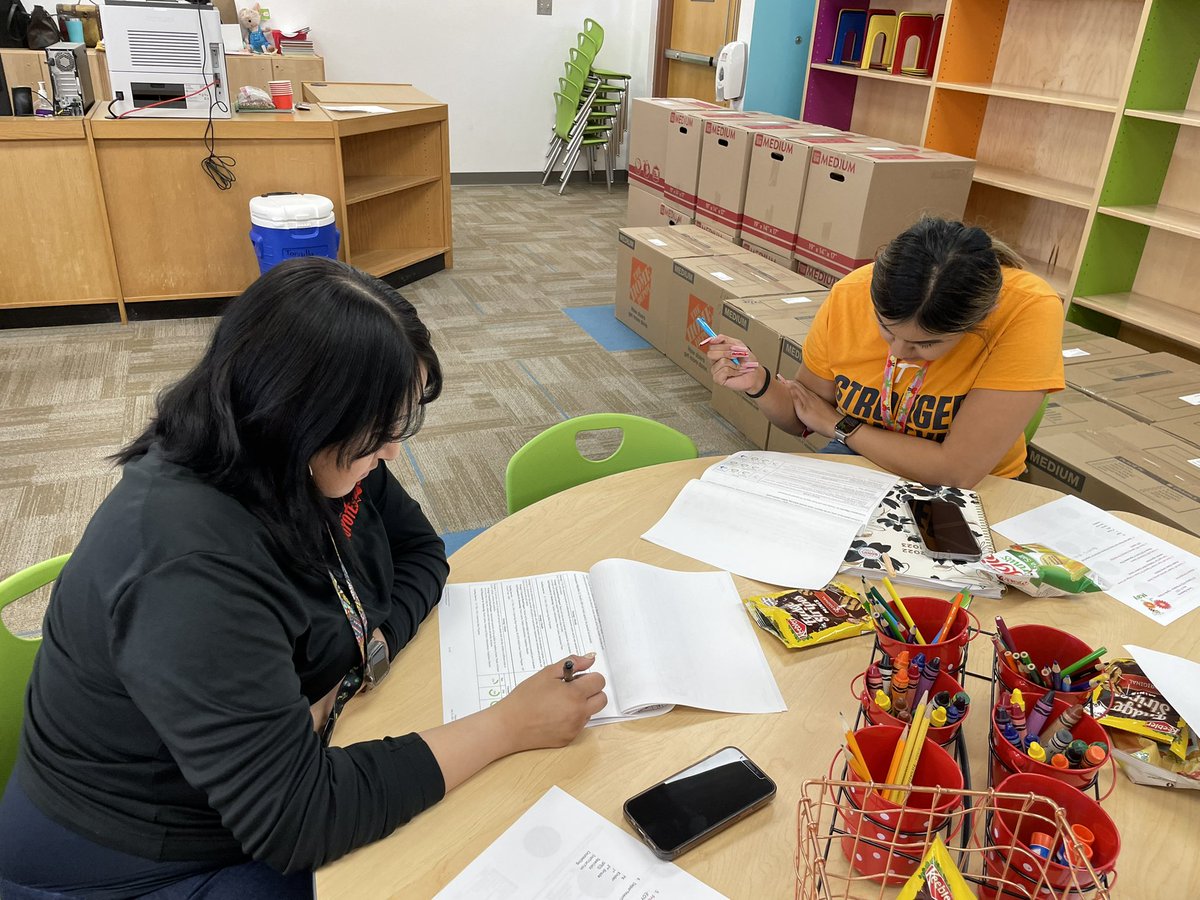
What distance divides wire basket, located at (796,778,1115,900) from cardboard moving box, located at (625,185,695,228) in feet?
12.7

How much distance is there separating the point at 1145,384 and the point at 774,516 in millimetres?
1795

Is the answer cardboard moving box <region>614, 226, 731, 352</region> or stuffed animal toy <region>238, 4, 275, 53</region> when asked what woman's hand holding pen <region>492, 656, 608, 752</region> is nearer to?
cardboard moving box <region>614, 226, 731, 352</region>

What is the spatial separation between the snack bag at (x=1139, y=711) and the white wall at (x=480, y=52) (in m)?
6.48

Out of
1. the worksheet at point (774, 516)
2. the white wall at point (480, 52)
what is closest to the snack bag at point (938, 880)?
the worksheet at point (774, 516)

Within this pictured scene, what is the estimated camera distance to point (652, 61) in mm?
6781

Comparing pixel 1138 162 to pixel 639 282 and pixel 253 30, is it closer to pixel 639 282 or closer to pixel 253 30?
pixel 639 282

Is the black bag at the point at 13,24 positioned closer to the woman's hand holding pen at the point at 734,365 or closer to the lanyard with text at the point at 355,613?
the woman's hand holding pen at the point at 734,365

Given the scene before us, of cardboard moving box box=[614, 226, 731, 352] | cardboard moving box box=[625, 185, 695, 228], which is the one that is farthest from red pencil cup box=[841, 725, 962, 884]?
cardboard moving box box=[625, 185, 695, 228]

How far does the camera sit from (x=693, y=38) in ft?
20.5

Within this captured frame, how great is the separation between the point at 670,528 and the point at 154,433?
29.2 inches

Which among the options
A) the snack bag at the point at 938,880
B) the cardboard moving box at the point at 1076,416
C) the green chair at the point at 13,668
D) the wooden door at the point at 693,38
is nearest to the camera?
the snack bag at the point at 938,880

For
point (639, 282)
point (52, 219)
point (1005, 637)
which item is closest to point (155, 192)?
point (52, 219)

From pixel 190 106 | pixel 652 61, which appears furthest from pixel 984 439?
pixel 652 61

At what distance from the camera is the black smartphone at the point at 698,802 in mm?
833
